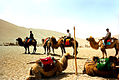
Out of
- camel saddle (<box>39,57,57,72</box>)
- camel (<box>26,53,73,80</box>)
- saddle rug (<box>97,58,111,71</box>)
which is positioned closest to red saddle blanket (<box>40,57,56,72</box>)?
camel saddle (<box>39,57,57,72</box>)

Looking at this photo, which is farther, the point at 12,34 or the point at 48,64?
the point at 12,34

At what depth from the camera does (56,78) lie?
18.3 feet

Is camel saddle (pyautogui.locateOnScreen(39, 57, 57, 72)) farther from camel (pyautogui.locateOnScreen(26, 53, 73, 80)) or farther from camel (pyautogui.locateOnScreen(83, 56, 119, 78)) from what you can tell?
camel (pyautogui.locateOnScreen(83, 56, 119, 78))

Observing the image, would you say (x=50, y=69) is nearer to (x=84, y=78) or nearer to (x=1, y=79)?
(x=84, y=78)

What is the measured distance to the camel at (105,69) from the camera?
17.3 feet

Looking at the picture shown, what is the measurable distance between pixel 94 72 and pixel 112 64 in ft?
2.73

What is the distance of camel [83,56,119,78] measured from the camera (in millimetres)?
5279

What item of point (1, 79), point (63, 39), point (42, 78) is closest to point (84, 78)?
point (42, 78)

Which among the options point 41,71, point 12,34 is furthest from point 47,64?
point 12,34

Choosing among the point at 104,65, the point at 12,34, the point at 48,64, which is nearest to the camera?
the point at 104,65

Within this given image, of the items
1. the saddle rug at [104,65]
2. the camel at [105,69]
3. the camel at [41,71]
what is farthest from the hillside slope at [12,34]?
the saddle rug at [104,65]

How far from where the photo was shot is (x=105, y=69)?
214 inches

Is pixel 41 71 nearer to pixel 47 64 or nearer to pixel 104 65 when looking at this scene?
pixel 47 64

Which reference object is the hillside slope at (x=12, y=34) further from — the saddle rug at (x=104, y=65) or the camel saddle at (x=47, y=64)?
the saddle rug at (x=104, y=65)
